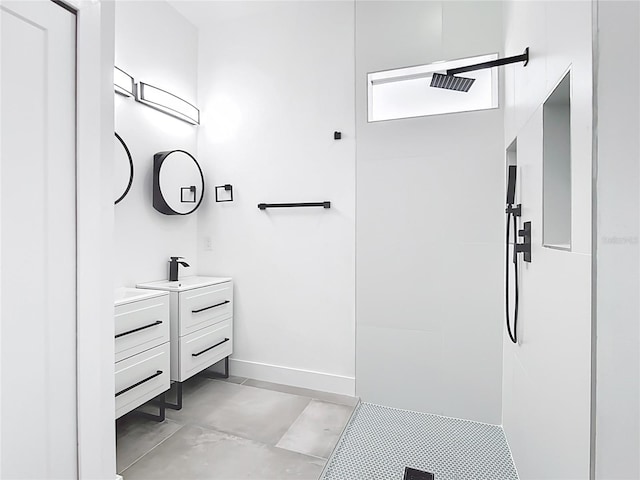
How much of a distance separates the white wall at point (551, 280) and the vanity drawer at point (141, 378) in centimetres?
190

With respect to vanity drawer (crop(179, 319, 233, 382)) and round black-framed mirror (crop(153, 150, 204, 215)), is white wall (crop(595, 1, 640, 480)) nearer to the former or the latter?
vanity drawer (crop(179, 319, 233, 382))

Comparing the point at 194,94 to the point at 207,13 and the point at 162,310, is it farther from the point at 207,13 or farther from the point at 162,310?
the point at 162,310

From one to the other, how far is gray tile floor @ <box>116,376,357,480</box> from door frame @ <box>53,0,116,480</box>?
449mm

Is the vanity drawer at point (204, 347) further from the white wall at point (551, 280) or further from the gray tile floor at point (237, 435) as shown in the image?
the white wall at point (551, 280)

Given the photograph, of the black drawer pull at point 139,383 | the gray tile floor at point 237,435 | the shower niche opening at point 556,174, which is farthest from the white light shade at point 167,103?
the shower niche opening at point 556,174

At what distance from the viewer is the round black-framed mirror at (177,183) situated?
98.6 inches

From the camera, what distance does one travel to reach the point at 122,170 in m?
2.24

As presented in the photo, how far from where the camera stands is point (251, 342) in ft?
9.32

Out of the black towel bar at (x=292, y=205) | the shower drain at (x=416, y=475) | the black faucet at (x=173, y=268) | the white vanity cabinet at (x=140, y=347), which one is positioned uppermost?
the black towel bar at (x=292, y=205)

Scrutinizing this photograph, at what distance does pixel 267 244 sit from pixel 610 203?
8.05ft

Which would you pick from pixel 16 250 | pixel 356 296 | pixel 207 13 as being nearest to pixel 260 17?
pixel 207 13

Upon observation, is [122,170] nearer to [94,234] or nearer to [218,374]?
[94,234]

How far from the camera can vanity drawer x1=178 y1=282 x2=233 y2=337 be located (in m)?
2.30

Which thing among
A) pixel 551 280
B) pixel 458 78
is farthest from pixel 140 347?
pixel 458 78
